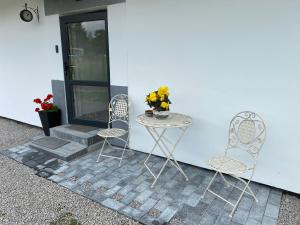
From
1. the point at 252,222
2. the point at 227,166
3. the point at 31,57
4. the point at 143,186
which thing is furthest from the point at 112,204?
the point at 31,57

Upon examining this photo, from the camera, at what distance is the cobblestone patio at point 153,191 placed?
2279mm

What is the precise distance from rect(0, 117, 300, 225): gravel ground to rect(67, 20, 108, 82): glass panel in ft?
6.18

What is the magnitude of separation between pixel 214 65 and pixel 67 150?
2507 mm

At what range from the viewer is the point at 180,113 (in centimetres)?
319

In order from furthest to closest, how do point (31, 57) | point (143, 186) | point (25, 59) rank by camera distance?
1. point (25, 59)
2. point (31, 57)
3. point (143, 186)

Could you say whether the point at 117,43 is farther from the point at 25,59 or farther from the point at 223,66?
the point at 25,59

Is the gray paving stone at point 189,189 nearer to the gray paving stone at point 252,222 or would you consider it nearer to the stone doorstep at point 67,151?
the gray paving stone at point 252,222

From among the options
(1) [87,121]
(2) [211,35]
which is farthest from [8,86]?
(2) [211,35]

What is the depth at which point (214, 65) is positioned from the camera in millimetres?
2795

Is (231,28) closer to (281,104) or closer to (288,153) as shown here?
(281,104)

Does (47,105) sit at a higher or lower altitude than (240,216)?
higher

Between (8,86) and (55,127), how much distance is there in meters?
2.19

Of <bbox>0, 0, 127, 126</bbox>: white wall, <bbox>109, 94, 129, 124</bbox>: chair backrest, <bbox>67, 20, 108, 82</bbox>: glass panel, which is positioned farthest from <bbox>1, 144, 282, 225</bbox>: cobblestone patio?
<bbox>67, 20, 108, 82</bbox>: glass panel

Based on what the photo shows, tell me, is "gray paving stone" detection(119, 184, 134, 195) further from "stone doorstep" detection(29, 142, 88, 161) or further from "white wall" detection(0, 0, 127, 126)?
"white wall" detection(0, 0, 127, 126)
